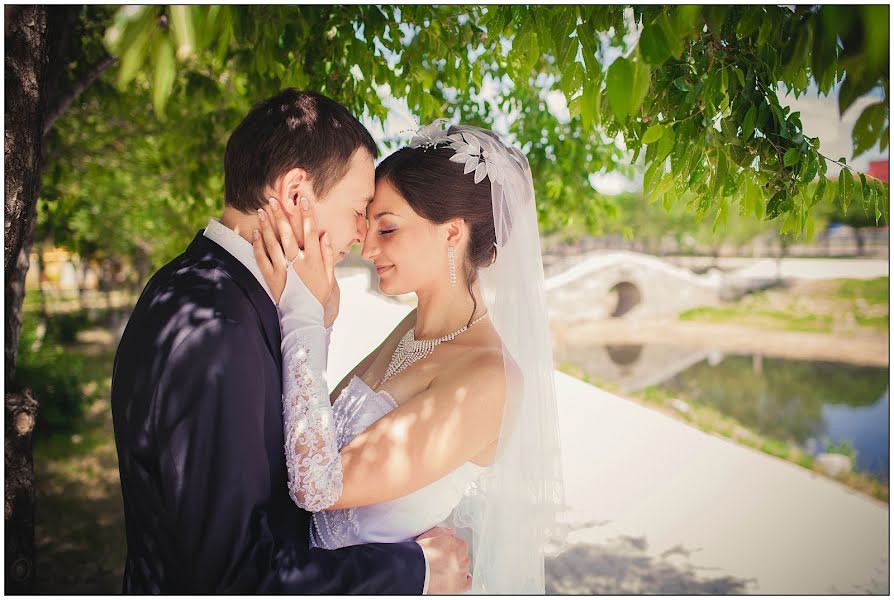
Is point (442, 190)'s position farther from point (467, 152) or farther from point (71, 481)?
point (71, 481)

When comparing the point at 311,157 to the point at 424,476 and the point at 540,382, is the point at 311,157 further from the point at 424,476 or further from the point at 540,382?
the point at 540,382

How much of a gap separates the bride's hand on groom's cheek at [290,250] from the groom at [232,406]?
0.14 ft

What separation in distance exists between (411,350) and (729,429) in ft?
52.8

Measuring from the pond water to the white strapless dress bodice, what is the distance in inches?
586

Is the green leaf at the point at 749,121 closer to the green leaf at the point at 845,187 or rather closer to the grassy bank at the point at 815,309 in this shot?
the green leaf at the point at 845,187

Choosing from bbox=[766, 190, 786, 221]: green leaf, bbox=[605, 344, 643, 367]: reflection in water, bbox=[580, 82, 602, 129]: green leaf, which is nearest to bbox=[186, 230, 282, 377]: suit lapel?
bbox=[580, 82, 602, 129]: green leaf

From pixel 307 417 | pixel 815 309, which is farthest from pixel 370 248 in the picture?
pixel 815 309

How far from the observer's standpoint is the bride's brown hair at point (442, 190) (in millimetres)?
2885

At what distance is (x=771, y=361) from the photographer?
28594mm

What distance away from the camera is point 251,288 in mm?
2102

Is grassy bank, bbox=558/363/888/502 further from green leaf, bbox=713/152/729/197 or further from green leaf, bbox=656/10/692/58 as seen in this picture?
green leaf, bbox=656/10/692/58

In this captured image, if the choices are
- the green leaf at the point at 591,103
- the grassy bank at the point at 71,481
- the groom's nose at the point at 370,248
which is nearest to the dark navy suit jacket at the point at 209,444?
the groom's nose at the point at 370,248

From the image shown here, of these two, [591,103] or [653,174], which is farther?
[653,174]

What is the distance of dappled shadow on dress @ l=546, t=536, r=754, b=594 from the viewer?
6.27m
